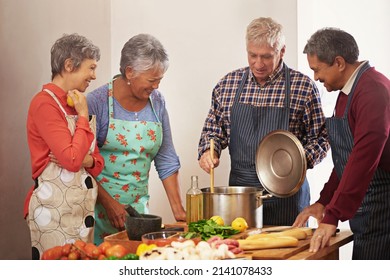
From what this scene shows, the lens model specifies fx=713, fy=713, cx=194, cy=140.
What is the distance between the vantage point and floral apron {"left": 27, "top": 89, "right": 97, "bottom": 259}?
238 centimetres

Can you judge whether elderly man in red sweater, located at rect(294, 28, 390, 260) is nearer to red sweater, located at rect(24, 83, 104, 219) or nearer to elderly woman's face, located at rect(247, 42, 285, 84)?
elderly woman's face, located at rect(247, 42, 285, 84)

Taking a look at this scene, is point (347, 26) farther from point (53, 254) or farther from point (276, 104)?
point (53, 254)

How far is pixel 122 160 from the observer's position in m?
2.70

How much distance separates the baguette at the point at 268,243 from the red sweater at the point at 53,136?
0.61m

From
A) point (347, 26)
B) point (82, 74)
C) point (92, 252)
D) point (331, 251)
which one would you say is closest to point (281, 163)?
point (331, 251)

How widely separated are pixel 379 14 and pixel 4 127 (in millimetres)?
1719

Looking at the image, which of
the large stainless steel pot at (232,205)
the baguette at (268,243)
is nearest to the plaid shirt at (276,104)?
the large stainless steel pot at (232,205)

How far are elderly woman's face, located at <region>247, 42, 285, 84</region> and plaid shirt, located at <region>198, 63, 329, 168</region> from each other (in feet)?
0.21

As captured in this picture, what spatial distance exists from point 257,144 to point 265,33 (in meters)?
0.44
